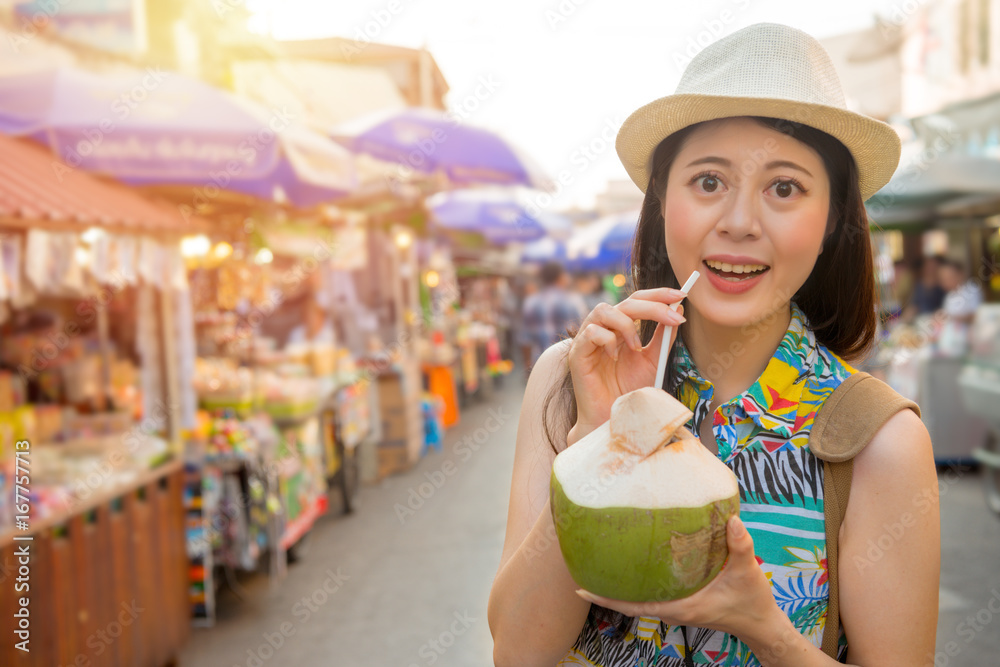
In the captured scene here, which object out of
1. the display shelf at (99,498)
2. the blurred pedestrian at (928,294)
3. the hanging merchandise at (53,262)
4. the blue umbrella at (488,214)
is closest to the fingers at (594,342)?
the display shelf at (99,498)

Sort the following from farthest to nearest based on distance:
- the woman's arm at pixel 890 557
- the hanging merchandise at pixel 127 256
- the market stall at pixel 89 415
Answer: the hanging merchandise at pixel 127 256, the market stall at pixel 89 415, the woman's arm at pixel 890 557

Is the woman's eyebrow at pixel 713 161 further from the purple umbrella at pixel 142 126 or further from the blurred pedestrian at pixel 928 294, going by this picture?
the blurred pedestrian at pixel 928 294

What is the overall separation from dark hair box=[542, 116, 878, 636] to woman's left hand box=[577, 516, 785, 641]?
0.87 feet

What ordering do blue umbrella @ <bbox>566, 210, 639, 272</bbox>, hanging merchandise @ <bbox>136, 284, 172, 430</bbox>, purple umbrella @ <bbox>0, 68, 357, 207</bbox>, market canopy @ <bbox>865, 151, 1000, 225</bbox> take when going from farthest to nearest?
blue umbrella @ <bbox>566, 210, 639, 272</bbox> < market canopy @ <bbox>865, 151, 1000, 225</bbox> < hanging merchandise @ <bbox>136, 284, 172, 430</bbox> < purple umbrella @ <bbox>0, 68, 357, 207</bbox>

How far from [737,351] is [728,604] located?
1.60 ft

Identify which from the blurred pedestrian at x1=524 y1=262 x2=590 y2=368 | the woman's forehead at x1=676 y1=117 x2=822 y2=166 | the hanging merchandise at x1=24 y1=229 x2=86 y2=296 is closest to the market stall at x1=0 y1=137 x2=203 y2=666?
the hanging merchandise at x1=24 y1=229 x2=86 y2=296

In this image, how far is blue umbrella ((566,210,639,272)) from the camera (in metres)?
12.5

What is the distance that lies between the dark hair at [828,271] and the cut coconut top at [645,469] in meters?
0.30

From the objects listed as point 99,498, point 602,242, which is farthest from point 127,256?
point 602,242

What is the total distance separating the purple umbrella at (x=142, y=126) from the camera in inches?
147

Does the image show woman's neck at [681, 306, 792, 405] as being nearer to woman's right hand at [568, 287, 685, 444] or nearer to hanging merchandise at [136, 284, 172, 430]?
woman's right hand at [568, 287, 685, 444]

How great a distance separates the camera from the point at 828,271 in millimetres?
1472

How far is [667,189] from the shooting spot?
1.35m

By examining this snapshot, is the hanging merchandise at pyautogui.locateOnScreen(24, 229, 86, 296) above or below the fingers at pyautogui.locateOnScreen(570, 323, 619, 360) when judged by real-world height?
above
